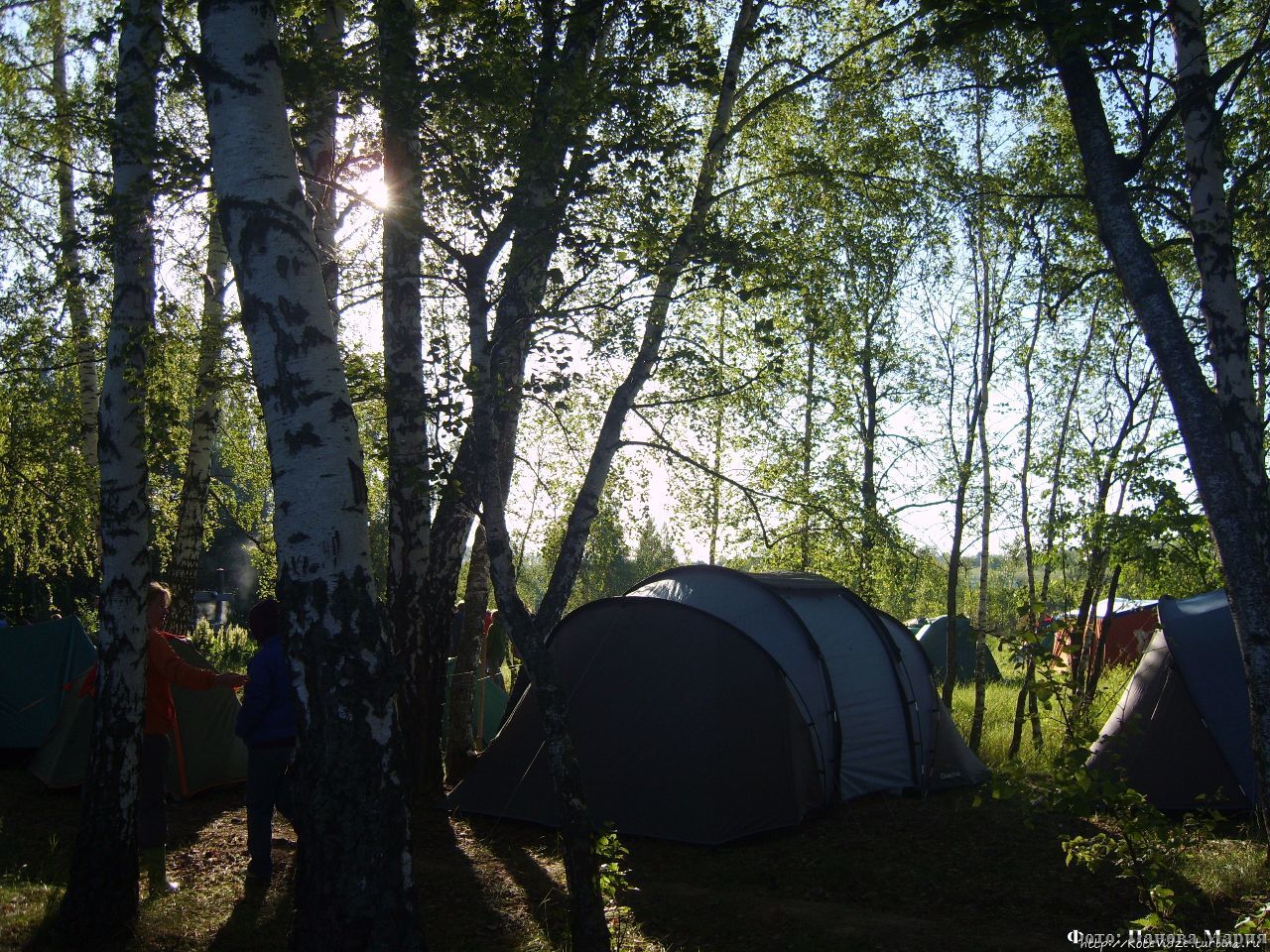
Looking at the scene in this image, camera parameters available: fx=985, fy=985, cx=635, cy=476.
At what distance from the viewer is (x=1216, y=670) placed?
29.9 feet

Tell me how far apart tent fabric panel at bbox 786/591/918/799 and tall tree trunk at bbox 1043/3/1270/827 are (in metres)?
3.90

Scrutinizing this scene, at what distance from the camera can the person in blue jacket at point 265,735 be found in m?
6.20

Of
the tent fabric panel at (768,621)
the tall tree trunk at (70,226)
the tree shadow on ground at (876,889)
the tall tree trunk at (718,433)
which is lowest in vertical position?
the tree shadow on ground at (876,889)

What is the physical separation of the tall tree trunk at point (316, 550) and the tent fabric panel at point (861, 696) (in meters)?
6.05

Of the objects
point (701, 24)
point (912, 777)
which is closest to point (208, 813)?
point (912, 777)

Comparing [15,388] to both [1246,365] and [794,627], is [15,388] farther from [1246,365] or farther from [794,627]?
[1246,365]

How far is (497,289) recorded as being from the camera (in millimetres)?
6371

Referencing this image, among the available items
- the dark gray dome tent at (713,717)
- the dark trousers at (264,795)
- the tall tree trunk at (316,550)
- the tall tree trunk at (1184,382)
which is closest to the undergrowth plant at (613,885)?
the tall tree trunk at (316,550)

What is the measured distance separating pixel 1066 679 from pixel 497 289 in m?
4.04

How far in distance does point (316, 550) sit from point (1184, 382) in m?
4.36

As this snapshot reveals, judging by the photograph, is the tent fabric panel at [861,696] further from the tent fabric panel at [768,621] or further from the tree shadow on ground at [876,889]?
the tree shadow on ground at [876,889]

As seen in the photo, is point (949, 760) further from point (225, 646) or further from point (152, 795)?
point (225, 646)

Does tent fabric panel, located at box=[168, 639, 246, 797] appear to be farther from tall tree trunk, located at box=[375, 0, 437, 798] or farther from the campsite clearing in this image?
tall tree trunk, located at box=[375, 0, 437, 798]

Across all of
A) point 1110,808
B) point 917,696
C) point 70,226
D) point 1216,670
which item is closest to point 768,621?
point 917,696
